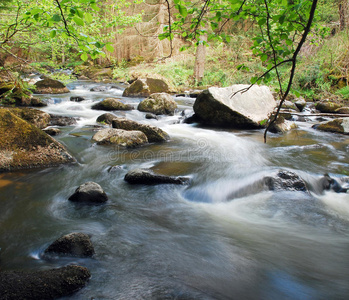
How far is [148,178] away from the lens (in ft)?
15.0

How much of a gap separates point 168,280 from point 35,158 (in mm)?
3935

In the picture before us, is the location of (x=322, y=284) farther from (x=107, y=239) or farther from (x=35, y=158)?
(x=35, y=158)

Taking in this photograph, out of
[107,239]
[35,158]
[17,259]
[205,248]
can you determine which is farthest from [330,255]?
[35,158]

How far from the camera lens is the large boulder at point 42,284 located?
185 cm

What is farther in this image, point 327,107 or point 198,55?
point 198,55

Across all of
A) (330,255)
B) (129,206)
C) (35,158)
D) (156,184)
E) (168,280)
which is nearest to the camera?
(168,280)

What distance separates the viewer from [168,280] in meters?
2.35

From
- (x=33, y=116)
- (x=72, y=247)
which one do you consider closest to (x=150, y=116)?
(x=33, y=116)

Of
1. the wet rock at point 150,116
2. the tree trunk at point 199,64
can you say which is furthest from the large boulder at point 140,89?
the tree trunk at point 199,64

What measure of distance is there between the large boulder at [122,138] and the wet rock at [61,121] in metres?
2.07

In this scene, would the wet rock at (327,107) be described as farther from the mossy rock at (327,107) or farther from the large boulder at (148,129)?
the large boulder at (148,129)

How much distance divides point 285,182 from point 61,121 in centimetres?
702

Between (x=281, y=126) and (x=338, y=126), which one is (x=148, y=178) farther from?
(x=338, y=126)

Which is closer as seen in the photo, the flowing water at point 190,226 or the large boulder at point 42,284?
the large boulder at point 42,284
